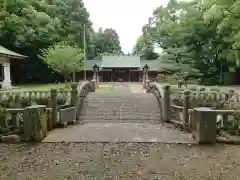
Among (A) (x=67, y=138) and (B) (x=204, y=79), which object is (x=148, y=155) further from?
(B) (x=204, y=79)

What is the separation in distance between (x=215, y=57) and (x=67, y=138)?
103 feet

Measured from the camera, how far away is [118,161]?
548 centimetres

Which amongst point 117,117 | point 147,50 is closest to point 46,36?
point 147,50

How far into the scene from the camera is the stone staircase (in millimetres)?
11125

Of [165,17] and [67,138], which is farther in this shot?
[165,17]

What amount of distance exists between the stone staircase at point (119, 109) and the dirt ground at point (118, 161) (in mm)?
4350

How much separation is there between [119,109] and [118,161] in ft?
22.8

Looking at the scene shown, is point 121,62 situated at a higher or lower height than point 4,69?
higher

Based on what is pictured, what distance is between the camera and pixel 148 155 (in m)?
5.89

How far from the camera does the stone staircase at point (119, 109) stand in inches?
438

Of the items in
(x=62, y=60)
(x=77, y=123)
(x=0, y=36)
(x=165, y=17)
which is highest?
(x=165, y=17)

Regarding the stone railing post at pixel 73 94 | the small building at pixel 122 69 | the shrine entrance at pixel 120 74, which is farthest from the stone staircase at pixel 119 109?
the shrine entrance at pixel 120 74

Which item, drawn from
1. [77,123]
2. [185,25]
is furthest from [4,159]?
[185,25]

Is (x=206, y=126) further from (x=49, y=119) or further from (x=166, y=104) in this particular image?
(x=49, y=119)
